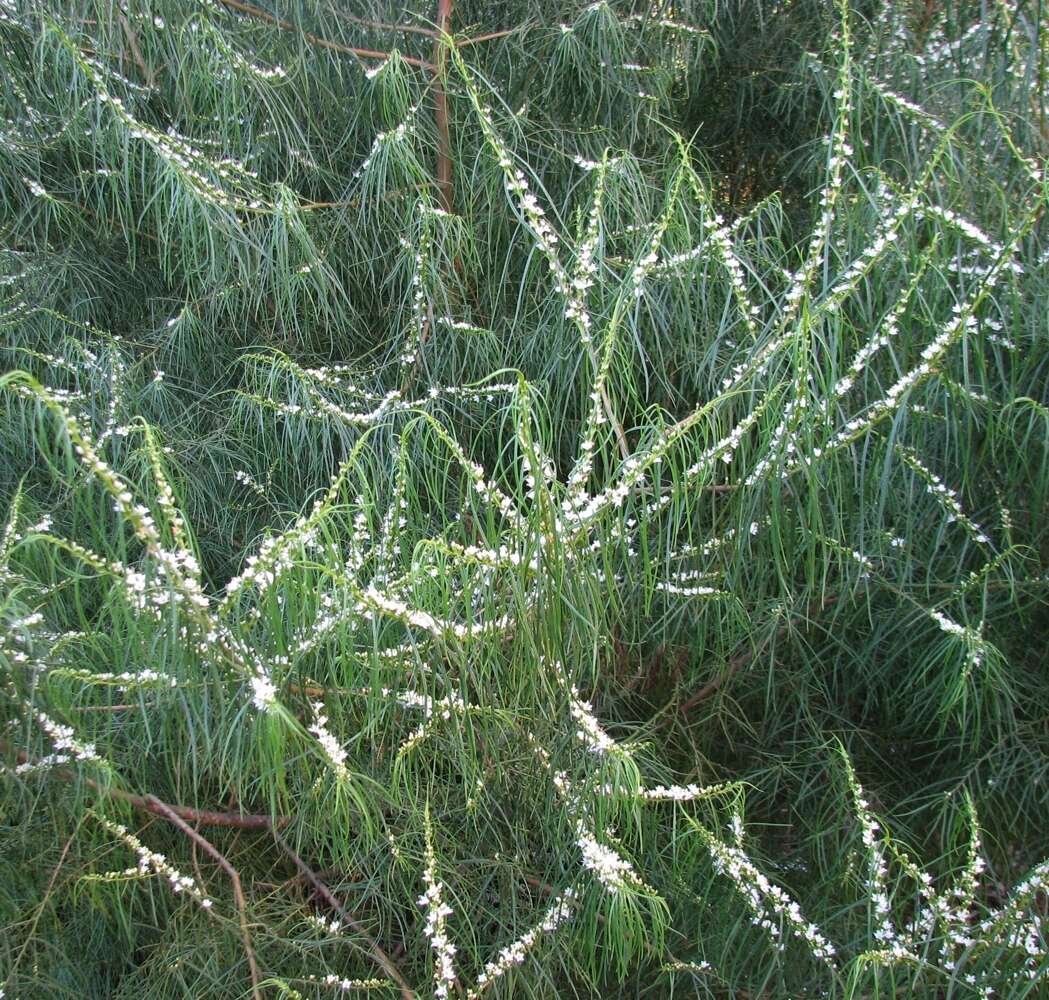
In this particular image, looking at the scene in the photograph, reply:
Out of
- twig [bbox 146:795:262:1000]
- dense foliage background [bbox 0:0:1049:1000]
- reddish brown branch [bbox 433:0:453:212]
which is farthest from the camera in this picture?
reddish brown branch [bbox 433:0:453:212]

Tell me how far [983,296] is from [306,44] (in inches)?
47.7

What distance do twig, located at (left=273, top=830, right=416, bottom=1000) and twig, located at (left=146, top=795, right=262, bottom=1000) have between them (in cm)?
8

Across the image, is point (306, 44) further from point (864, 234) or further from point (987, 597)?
point (987, 597)

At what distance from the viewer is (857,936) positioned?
147cm

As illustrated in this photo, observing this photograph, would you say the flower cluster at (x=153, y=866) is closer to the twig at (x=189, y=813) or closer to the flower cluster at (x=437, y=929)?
the twig at (x=189, y=813)

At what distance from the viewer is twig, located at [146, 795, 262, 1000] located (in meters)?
1.36

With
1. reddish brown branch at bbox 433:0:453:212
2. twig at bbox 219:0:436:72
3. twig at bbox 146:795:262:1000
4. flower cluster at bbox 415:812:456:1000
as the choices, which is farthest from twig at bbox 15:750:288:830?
twig at bbox 219:0:436:72

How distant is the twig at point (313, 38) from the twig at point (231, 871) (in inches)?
49.6

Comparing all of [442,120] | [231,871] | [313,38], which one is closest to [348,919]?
[231,871]

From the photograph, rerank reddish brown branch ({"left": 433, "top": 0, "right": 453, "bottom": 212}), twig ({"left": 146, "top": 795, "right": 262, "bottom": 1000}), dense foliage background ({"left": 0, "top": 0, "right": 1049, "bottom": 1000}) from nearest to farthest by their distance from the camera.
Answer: dense foliage background ({"left": 0, "top": 0, "right": 1049, "bottom": 1000})
twig ({"left": 146, "top": 795, "right": 262, "bottom": 1000})
reddish brown branch ({"left": 433, "top": 0, "right": 453, "bottom": 212})

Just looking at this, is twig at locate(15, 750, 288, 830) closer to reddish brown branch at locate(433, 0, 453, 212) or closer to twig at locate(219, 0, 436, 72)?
reddish brown branch at locate(433, 0, 453, 212)

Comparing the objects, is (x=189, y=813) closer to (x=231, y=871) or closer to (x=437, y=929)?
(x=231, y=871)

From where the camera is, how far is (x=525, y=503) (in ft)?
4.34

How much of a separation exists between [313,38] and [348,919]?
1445 mm
